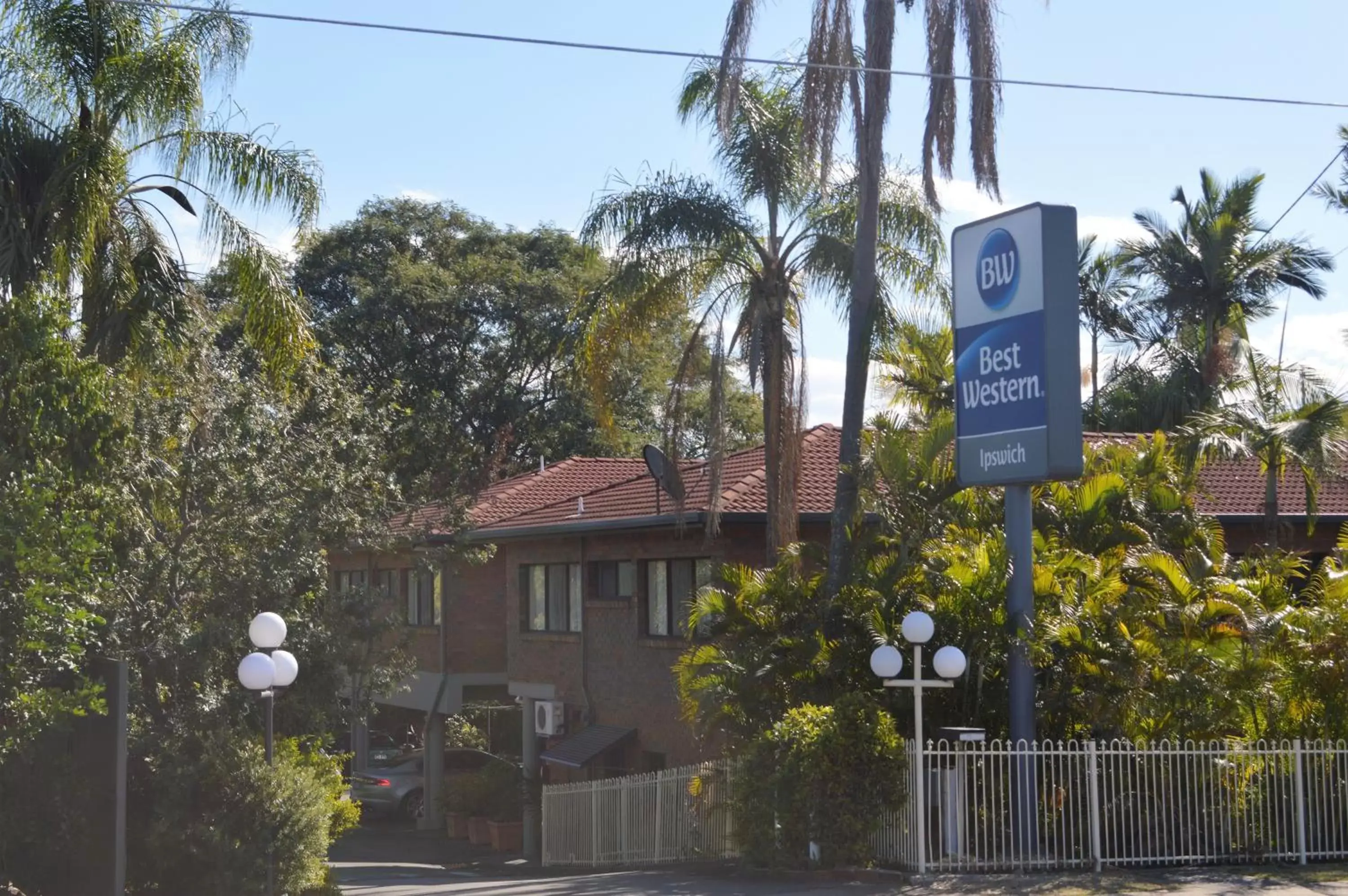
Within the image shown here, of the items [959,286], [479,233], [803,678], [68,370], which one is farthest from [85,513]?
[479,233]

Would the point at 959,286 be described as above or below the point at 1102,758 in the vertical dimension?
above

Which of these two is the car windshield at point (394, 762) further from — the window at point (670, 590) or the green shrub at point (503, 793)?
the window at point (670, 590)

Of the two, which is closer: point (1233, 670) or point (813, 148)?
point (1233, 670)

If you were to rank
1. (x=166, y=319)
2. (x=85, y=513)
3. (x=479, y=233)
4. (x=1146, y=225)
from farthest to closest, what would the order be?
(x=479, y=233), (x=1146, y=225), (x=166, y=319), (x=85, y=513)

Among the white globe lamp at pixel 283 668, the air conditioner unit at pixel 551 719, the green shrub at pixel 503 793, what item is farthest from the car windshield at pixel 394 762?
the white globe lamp at pixel 283 668

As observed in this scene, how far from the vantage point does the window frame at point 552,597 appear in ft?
93.8

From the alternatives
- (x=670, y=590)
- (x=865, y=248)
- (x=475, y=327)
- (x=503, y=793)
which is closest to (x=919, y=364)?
(x=865, y=248)

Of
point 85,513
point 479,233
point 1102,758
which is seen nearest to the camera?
point 85,513

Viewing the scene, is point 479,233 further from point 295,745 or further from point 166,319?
point 295,745

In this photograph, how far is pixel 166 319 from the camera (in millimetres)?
18422

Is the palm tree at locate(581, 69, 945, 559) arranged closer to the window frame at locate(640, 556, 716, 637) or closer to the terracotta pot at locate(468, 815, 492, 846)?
the window frame at locate(640, 556, 716, 637)

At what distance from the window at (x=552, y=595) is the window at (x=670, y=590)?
2.61 metres

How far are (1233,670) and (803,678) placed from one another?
453 cm

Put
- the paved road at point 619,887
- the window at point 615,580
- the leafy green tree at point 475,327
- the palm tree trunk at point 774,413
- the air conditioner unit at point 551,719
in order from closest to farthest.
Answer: the paved road at point 619,887 → the palm tree trunk at point 774,413 → the window at point 615,580 → the air conditioner unit at point 551,719 → the leafy green tree at point 475,327
